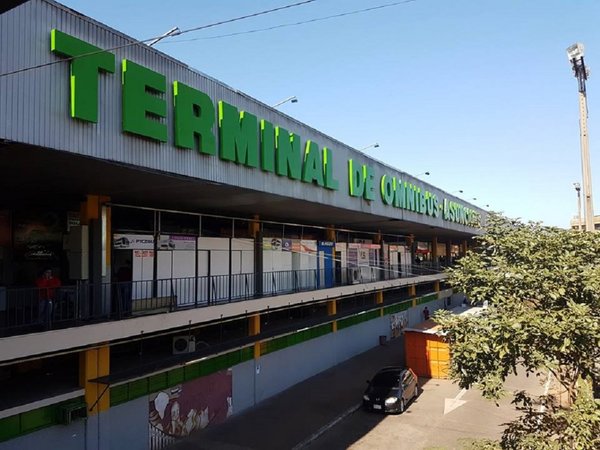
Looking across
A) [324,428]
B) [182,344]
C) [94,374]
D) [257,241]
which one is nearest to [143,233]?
[182,344]

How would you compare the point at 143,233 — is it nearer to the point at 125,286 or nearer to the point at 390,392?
the point at 125,286

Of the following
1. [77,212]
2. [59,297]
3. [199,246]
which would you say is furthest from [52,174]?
[199,246]

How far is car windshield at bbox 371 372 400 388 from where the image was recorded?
19375 mm

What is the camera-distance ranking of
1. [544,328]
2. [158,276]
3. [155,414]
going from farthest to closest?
[158,276]
[155,414]
[544,328]

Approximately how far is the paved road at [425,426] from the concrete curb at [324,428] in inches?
6.2

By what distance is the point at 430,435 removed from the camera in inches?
640

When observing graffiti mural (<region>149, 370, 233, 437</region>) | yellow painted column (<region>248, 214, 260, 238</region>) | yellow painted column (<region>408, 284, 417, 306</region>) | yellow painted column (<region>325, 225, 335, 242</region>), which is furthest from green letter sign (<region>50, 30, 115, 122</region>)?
yellow painted column (<region>408, 284, 417, 306</region>)

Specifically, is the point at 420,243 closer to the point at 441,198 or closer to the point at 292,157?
the point at 441,198

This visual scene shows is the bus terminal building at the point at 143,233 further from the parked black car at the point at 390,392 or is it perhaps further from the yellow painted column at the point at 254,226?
the parked black car at the point at 390,392

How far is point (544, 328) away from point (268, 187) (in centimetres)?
963

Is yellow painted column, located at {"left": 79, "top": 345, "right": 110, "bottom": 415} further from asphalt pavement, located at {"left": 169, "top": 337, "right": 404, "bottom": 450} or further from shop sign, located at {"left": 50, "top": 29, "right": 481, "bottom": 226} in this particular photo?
shop sign, located at {"left": 50, "top": 29, "right": 481, "bottom": 226}

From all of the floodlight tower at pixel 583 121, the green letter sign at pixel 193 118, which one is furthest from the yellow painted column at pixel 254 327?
the floodlight tower at pixel 583 121

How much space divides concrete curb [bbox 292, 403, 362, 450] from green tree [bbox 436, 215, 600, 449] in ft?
27.4

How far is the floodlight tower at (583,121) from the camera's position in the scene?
1680 centimetres
